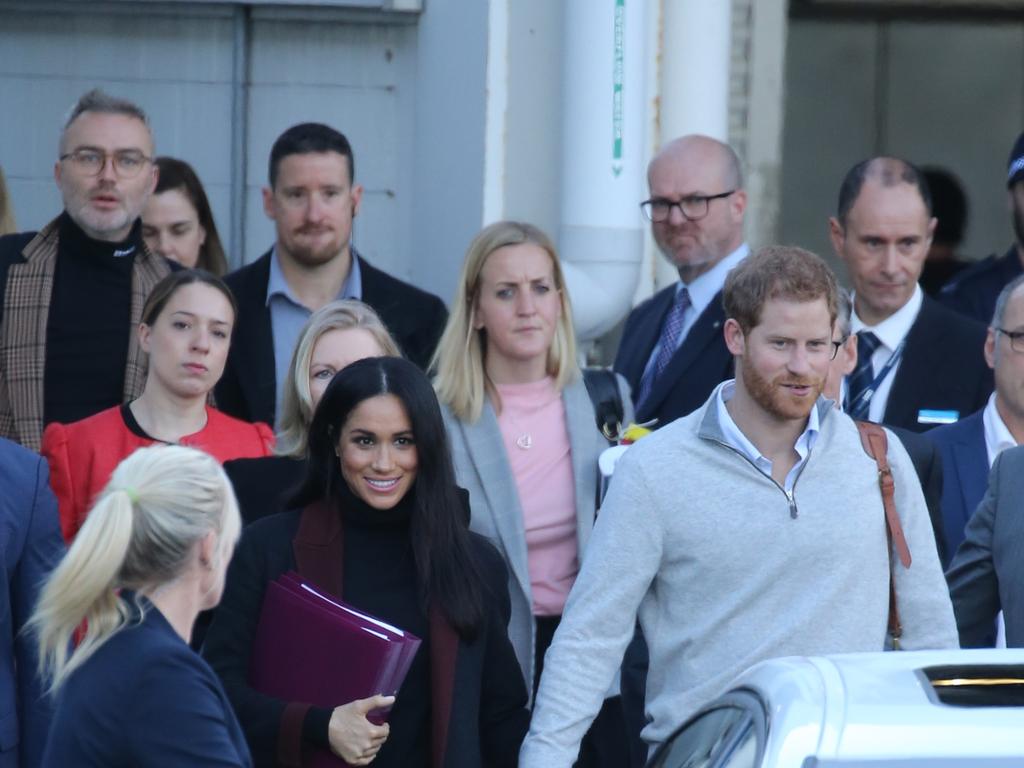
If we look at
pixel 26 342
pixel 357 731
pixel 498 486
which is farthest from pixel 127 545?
pixel 26 342

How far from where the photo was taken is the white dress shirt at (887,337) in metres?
5.92

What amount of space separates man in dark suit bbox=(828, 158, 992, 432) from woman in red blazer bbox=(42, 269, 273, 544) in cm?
192

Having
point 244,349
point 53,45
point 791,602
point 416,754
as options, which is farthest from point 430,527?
point 53,45

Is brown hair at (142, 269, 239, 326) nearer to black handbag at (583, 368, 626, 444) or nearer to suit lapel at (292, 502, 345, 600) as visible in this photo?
black handbag at (583, 368, 626, 444)

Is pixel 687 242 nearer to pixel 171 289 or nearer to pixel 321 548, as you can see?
pixel 171 289

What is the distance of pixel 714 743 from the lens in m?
3.33

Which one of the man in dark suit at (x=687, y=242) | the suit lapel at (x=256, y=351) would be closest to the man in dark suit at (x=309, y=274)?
the suit lapel at (x=256, y=351)

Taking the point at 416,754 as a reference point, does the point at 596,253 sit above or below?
above

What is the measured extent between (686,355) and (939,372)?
0.81m

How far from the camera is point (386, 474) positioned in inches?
179

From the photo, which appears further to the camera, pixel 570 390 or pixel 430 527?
pixel 570 390

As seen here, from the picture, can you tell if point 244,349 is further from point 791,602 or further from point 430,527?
point 791,602

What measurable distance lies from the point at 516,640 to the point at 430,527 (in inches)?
30.5

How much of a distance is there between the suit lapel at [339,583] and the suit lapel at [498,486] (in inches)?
29.1
